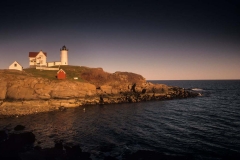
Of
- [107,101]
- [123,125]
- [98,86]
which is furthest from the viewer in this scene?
[98,86]

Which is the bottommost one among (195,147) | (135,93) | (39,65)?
(195,147)

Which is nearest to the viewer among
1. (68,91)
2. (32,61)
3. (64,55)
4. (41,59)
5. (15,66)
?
(68,91)

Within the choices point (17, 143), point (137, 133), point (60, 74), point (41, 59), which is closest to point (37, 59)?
point (41, 59)

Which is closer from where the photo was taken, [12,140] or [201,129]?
[12,140]

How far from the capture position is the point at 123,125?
3672 cm

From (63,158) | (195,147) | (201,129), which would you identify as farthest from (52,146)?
(201,129)

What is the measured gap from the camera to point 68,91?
61250 millimetres

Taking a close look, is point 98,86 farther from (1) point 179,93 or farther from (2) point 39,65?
(1) point 179,93

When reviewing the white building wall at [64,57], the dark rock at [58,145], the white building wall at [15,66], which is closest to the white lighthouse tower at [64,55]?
the white building wall at [64,57]

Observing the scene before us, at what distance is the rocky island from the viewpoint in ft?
166

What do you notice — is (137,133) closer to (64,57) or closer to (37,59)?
(37,59)

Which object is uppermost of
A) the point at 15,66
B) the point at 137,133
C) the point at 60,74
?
the point at 15,66

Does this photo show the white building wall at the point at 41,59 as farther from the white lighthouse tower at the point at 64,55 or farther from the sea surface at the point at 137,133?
the sea surface at the point at 137,133

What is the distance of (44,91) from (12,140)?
31.9 metres
